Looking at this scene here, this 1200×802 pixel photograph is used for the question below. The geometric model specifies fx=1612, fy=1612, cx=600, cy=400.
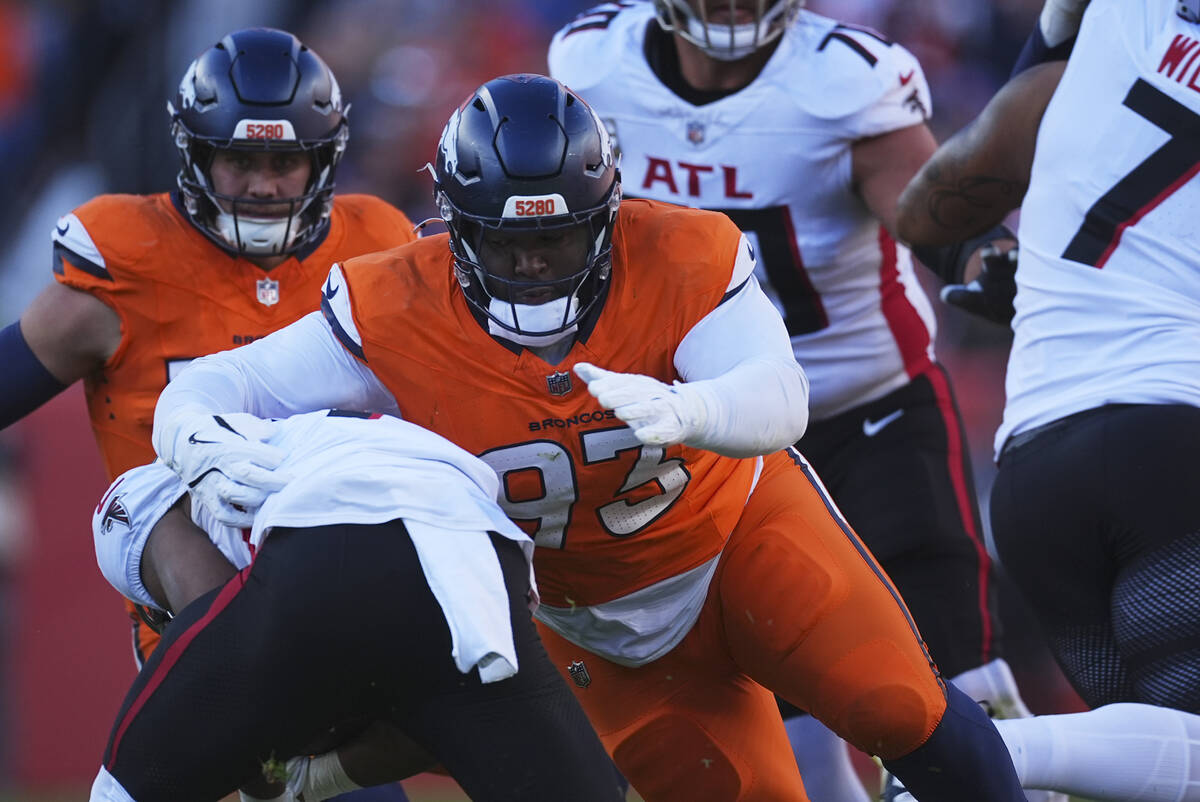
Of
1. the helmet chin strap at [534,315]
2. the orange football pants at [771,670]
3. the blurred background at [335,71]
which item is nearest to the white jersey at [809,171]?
the orange football pants at [771,670]

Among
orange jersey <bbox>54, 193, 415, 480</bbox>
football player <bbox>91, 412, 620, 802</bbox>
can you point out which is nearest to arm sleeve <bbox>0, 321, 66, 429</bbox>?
orange jersey <bbox>54, 193, 415, 480</bbox>

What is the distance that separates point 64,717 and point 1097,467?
3.99 meters

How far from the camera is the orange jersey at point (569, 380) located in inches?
103

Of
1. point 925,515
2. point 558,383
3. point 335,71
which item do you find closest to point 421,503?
point 558,383

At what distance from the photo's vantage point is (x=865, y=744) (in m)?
2.61

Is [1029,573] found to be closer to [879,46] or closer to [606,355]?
[606,355]

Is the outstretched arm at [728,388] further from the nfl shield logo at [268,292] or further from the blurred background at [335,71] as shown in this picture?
the blurred background at [335,71]

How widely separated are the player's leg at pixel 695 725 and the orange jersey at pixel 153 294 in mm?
1040

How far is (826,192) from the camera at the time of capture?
378 cm

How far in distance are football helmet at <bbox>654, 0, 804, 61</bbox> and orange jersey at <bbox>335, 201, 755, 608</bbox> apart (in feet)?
3.69

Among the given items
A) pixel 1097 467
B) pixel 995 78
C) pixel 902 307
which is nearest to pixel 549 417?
pixel 1097 467

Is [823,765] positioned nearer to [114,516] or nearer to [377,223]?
[377,223]

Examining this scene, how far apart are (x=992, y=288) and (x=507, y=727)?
6.14 ft

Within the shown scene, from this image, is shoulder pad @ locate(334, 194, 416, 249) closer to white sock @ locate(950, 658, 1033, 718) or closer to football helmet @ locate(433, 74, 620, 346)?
football helmet @ locate(433, 74, 620, 346)
